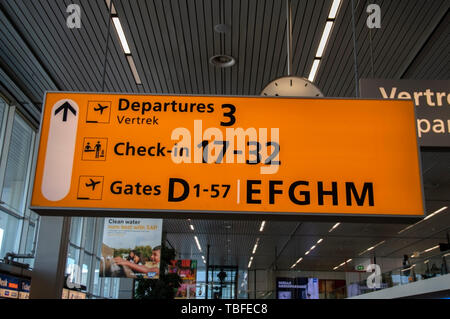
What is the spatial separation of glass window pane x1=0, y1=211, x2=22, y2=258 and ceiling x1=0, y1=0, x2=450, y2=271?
2.50 m

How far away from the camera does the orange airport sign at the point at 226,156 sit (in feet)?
7.75

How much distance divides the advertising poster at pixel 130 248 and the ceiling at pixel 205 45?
3.36 meters

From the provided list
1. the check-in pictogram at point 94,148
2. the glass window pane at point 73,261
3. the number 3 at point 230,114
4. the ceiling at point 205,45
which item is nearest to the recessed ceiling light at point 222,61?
the ceiling at point 205,45

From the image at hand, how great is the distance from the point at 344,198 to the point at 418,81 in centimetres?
227

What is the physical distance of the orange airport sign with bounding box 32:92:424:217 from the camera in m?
2.36

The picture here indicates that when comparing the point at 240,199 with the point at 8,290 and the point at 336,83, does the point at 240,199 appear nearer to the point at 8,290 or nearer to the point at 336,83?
the point at 336,83

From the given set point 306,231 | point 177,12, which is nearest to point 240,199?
point 177,12

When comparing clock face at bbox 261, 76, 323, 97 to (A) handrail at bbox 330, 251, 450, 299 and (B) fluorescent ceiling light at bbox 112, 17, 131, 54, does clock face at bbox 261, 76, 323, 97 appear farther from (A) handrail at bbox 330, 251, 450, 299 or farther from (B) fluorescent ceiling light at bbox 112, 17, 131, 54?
(A) handrail at bbox 330, 251, 450, 299

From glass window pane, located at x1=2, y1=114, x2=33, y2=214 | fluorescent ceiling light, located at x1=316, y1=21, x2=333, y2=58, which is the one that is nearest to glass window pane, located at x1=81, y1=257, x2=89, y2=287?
glass window pane, located at x1=2, y1=114, x2=33, y2=214

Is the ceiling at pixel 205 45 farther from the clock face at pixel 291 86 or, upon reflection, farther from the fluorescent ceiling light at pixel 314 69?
the clock face at pixel 291 86

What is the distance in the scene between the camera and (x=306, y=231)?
19688 millimetres

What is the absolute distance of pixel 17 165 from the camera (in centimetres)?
1074

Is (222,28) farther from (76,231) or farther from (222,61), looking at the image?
(76,231)
